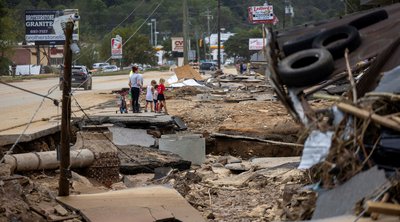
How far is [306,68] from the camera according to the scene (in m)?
5.50

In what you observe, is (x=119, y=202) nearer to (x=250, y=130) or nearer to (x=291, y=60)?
(x=291, y=60)

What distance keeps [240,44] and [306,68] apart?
127931 mm

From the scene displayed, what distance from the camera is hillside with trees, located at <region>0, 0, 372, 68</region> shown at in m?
59.7

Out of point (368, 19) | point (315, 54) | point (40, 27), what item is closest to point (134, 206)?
point (368, 19)

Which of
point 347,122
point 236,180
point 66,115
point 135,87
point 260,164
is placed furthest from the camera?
point 135,87

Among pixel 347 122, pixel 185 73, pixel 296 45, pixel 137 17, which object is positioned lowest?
pixel 185 73

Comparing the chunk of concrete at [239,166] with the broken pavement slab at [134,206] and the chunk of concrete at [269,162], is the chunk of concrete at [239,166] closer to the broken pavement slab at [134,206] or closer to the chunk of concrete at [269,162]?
the chunk of concrete at [269,162]

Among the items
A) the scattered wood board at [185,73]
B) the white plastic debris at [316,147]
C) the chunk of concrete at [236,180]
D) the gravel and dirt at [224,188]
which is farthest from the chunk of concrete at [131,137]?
the scattered wood board at [185,73]

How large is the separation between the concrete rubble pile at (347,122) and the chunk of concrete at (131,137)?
12.4m

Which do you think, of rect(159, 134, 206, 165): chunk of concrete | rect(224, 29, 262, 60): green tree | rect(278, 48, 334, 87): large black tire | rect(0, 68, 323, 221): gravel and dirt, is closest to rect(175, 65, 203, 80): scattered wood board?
rect(0, 68, 323, 221): gravel and dirt

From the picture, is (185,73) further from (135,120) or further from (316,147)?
(316,147)

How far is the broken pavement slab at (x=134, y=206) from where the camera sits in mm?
9594

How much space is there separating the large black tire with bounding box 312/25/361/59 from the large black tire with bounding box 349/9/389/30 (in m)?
0.45

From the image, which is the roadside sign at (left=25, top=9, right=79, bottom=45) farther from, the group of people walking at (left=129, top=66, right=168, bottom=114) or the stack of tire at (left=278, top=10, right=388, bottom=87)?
the stack of tire at (left=278, top=10, right=388, bottom=87)
